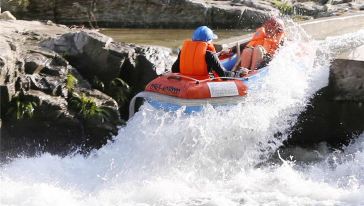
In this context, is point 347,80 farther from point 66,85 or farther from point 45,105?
point 45,105

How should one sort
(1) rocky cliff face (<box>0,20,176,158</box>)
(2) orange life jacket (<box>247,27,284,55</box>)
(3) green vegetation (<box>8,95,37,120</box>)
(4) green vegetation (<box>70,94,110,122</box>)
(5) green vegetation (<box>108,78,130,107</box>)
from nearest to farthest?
1. (3) green vegetation (<box>8,95,37,120</box>)
2. (1) rocky cliff face (<box>0,20,176,158</box>)
3. (4) green vegetation (<box>70,94,110,122</box>)
4. (5) green vegetation (<box>108,78,130,107</box>)
5. (2) orange life jacket (<box>247,27,284,55</box>)

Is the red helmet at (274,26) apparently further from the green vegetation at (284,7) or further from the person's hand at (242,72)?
the green vegetation at (284,7)

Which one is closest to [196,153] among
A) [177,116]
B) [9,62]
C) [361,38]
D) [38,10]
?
[177,116]

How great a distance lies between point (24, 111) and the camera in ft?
27.2

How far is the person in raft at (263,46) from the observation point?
9.13 meters

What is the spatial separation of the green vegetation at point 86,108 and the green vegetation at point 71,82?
0.15m

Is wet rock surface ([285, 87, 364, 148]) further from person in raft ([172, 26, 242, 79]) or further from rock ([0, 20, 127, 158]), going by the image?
rock ([0, 20, 127, 158])

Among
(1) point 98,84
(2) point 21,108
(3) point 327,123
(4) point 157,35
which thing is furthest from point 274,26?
(4) point 157,35

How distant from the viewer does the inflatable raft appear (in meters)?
7.88

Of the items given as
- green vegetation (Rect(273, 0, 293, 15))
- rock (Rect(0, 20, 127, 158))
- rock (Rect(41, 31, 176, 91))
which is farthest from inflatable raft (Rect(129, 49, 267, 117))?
green vegetation (Rect(273, 0, 293, 15))

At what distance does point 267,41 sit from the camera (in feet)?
31.6

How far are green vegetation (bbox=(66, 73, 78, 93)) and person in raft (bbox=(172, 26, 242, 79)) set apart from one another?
172cm

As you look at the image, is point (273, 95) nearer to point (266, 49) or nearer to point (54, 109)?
point (266, 49)

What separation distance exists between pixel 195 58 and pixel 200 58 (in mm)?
70
